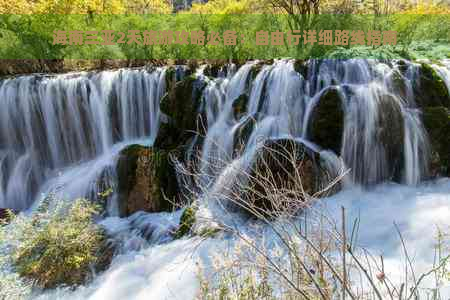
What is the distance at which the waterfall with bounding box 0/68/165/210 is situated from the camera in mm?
8562

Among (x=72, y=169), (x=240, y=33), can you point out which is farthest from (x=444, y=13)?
(x=72, y=169)

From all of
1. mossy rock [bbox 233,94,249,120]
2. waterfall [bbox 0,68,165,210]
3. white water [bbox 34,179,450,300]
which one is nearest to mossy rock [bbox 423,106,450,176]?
white water [bbox 34,179,450,300]

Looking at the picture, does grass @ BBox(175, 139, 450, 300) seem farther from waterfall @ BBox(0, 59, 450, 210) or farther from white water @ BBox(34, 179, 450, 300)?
waterfall @ BBox(0, 59, 450, 210)

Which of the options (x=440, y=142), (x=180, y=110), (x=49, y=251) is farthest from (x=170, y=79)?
(x=440, y=142)

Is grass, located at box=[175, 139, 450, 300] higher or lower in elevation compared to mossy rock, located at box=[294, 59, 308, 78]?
lower

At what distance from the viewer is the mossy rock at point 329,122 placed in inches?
239

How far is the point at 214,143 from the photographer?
3.71 m

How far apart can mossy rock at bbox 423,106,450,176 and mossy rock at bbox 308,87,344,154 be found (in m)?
1.65

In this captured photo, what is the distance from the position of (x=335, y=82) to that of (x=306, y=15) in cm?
526

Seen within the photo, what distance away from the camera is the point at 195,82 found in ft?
25.3

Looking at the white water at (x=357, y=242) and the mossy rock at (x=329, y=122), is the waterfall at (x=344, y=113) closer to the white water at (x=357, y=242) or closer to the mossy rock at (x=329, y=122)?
the mossy rock at (x=329, y=122)

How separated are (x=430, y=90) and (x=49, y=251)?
7.62m

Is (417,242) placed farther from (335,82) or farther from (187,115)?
(187,115)

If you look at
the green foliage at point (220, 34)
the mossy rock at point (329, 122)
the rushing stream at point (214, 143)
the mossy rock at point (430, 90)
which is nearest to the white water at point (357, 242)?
the rushing stream at point (214, 143)
